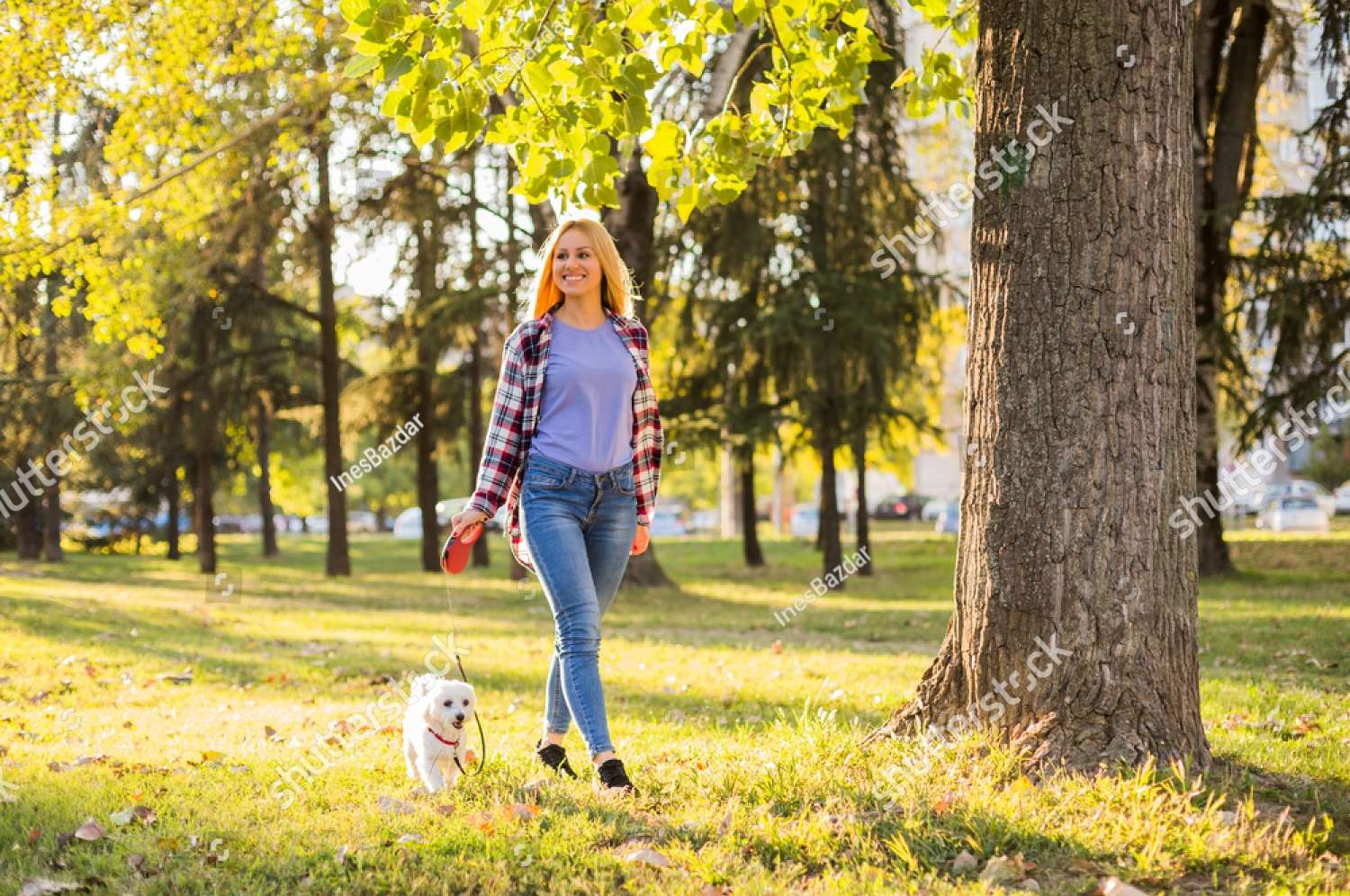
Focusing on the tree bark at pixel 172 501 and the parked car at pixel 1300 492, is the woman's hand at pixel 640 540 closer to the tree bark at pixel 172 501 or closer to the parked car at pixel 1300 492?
the tree bark at pixel 172 501

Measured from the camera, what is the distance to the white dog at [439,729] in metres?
4.57

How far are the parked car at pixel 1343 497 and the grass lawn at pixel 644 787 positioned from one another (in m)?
38.8

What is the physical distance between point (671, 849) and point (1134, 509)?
6.71 feet

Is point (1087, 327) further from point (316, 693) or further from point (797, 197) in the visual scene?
point (797, 197)

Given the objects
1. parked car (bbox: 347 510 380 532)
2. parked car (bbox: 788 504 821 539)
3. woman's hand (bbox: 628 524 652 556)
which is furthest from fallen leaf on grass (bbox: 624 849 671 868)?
parked car (bbox: 347 510 380 532)

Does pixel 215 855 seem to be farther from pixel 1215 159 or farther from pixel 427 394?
pixel 427 394

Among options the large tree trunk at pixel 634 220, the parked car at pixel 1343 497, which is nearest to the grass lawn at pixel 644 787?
the large tree trunk at pixel 634 220

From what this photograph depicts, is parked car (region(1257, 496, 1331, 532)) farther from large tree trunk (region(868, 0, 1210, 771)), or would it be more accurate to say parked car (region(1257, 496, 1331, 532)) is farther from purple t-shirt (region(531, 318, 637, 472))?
purple t-shirt (region(531, 318, 637, 472))

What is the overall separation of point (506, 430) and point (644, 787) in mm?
1466

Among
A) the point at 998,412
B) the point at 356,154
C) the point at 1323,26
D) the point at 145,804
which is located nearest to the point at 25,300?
the point at 356,154

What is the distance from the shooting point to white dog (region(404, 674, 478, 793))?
4.57 metres

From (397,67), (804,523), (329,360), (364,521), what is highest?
(329,360)

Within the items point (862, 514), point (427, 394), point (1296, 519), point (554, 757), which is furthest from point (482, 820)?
point (1296, 519)

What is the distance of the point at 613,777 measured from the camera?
4.51 metres
